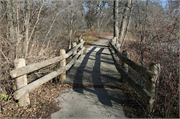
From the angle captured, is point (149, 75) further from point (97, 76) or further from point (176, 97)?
point (97, 76)

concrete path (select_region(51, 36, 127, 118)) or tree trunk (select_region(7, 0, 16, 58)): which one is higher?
tree trunk (select_region(7, 0, 16, 58))

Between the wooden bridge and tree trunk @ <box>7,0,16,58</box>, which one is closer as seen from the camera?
the wooden bridge

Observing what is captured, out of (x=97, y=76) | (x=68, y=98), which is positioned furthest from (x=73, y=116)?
(x=97, y=76)

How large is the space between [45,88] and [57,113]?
4.29 feet

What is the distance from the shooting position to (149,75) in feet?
9.14

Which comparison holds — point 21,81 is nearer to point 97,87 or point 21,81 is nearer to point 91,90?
point 91,90

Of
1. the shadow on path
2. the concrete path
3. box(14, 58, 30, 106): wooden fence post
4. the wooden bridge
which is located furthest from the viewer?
the shadow on path

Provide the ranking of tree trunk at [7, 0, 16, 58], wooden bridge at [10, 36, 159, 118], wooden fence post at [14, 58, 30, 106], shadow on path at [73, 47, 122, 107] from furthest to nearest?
tree trunk at [7, 0, 16, 58]
shadow on path at [73, 47, 122, 107]
wooden fence post at [14, 58, 30, 106]
wooden bridge at [10, 36, 159, 118]

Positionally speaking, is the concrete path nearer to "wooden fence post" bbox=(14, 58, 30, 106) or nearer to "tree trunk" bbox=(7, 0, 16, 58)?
"wooden fence post" bbox=(14, 58, 30, 106)

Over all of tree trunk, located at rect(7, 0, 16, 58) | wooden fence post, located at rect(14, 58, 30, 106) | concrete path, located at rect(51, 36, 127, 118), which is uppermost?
tree trunk, located at rect(7, 0, 16, 58)

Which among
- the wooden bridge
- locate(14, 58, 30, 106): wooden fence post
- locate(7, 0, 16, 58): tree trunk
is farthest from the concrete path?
locate(7, 0, 16, 58): tree trunk

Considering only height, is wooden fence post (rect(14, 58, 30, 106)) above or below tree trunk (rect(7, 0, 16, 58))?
below

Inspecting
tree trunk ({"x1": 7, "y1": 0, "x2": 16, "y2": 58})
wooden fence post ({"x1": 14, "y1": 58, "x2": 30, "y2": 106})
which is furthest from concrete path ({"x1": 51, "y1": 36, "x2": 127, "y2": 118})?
tree trunk ({"x1": 7, "y1": 0, "x2": 16, "y2": 58})

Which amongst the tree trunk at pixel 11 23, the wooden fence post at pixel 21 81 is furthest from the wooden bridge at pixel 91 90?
the tree trunk at pixel 11 23
